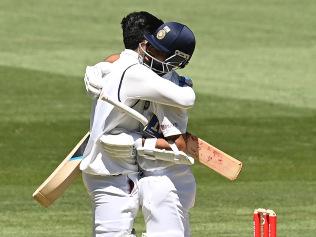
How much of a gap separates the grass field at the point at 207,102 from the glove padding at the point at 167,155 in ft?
13.5

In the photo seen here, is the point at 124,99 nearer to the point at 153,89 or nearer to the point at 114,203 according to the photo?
the point at 153,89

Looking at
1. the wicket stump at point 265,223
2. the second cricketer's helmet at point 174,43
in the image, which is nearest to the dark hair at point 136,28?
the second cricketer's helmet at point 174,43

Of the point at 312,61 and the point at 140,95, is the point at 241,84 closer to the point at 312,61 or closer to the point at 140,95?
the point at 312,61

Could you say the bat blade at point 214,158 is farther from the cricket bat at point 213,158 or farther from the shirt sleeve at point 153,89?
the shirt sleeve at point 153,89

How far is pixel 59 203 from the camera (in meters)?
14.7

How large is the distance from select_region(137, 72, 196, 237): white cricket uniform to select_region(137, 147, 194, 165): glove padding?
0.27 ft

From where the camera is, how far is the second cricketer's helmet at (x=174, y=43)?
28.8 ft

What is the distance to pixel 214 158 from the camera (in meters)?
8.94

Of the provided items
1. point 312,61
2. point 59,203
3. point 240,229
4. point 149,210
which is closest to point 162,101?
point 149,210

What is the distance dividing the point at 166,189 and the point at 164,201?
8 centimetres

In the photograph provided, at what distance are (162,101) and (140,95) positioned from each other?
0.14 metres

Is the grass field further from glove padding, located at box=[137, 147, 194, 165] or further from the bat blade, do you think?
glove padding, located at box=[137, 147, 194, 165]

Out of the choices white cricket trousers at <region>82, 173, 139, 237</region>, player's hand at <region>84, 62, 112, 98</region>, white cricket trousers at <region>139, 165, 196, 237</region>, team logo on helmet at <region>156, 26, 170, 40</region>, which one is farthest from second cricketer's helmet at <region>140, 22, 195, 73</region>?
white cricket trousers at <region>82, 173, 139, 237</region>

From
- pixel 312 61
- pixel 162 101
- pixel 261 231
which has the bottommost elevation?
pixel 312 61
